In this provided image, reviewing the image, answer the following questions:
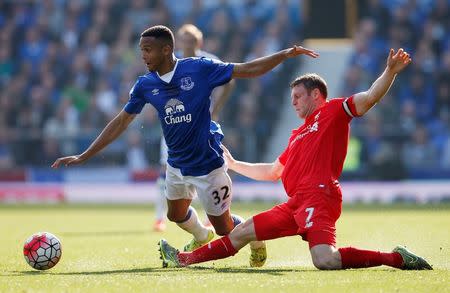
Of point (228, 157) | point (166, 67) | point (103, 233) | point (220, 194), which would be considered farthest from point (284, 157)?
point (103, 233)

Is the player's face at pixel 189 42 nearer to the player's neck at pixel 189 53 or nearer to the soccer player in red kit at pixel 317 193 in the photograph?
the player's neck at pixel 189 53

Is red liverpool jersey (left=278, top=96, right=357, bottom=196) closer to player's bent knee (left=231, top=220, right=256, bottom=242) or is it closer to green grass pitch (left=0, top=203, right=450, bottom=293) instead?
player's bent knee (left=231, top=220, right=256, bottom=242)

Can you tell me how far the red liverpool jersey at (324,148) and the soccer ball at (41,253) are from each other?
2289 millimetres

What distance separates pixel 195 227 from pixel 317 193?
1726mm

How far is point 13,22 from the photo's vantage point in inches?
1094

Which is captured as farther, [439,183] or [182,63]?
[439,183]

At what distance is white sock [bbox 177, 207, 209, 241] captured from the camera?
10.5m

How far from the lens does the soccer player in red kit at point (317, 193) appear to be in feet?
29.8

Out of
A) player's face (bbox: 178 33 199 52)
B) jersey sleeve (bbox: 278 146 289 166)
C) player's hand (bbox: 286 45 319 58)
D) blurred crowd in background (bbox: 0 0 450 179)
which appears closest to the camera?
player's hand (bbox: 286 45 319 58)

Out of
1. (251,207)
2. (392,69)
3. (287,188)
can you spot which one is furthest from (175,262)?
(251,207)

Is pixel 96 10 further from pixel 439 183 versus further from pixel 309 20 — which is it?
pixel 439 183

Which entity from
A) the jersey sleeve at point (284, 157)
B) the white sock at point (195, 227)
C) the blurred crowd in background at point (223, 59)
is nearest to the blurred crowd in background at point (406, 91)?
the blurred crowd in background at point (223, 59)

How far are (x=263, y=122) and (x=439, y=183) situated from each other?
3.99 metres

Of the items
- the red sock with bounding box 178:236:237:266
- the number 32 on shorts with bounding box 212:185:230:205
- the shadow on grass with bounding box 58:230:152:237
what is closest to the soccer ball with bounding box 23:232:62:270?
the red sock with bounding box 178:236:237:266
